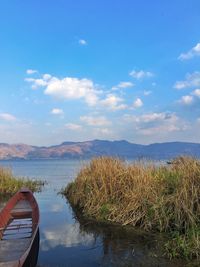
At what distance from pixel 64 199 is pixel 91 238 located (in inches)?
374

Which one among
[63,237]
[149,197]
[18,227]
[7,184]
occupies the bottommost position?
[63,237]

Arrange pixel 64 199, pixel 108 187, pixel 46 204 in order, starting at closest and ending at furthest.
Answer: pixel 108 187, pixel 46 204, pixel 64 199

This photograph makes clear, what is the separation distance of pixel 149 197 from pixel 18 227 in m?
4.75

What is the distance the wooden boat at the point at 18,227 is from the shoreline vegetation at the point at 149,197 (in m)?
2.56

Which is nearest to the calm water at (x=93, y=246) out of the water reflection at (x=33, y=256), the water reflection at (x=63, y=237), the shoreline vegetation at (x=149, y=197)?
the water reflection at (x=63, y=237)

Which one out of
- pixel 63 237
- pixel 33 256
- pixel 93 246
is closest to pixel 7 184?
pixel 63 237

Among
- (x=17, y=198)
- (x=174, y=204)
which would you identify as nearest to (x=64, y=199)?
(x=17, y=198)

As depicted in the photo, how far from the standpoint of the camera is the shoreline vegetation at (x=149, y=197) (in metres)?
10.5

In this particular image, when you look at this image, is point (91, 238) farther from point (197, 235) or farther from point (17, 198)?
point (17, 198)

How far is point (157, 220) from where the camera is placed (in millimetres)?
11742

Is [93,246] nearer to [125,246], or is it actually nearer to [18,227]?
[125,246]

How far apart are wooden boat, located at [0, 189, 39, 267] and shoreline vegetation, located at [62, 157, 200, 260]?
2555mm

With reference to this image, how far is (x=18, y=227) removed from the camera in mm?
12391

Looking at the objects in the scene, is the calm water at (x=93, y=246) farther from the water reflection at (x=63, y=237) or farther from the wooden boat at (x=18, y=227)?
the wooden boat at (x=18, y=227)
